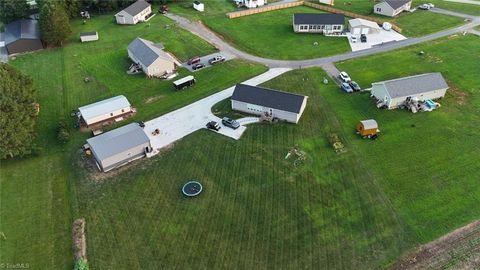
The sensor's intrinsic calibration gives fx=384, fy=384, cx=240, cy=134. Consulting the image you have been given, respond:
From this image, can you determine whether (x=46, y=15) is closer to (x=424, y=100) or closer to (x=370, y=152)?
(x=370, y=152)

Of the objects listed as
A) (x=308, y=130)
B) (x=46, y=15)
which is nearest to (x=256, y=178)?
(x=308, y=130)

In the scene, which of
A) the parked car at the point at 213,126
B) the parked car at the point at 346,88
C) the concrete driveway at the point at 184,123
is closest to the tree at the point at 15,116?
the concrete driveway at the point at 184,123

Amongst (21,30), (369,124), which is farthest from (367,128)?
(21,30)

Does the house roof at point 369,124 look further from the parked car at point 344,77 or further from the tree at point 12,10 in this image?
the tree at point 12,10

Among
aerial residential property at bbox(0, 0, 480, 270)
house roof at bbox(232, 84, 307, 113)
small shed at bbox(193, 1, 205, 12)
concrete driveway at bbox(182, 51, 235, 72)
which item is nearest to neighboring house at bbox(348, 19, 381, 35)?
aerial residential property at bbox(0, 0, 480, 270)

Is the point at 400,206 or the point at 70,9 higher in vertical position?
the point at 70,9

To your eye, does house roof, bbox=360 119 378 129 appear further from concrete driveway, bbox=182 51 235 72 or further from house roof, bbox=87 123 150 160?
concrete driveway, bbox=182 51 235 72

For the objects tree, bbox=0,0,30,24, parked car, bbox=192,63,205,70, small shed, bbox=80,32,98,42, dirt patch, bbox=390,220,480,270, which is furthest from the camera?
tree, bbox=0,0,30,24
